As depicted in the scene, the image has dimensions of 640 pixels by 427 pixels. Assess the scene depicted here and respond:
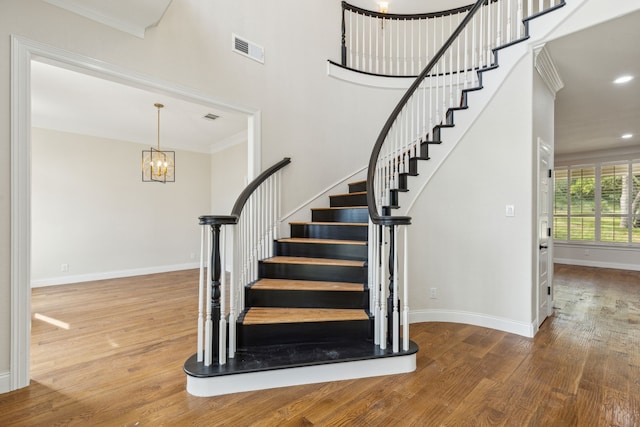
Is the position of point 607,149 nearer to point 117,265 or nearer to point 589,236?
point 589,236

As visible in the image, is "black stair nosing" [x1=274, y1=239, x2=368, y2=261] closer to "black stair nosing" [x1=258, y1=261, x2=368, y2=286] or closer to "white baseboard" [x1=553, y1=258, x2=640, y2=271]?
"black stair nosing" [x1=258, y1=261, x2=368, y2=286]

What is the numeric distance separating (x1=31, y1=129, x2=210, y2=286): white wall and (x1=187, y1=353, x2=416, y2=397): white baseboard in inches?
188

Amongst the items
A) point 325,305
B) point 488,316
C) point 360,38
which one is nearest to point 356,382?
point 325,305

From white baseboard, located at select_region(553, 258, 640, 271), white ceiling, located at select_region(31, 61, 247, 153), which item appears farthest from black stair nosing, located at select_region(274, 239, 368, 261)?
white baseboard, located at select_region(553, 258, 640, 271)

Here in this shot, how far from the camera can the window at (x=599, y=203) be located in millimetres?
6539

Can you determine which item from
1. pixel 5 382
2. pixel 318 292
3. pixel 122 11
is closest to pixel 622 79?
pixel 318 292

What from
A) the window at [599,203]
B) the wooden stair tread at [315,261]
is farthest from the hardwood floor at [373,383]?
A: the window at [599,203]

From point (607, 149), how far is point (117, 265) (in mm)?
10602

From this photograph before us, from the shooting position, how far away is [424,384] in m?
2.09

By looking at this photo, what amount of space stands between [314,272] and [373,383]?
43.2 inches

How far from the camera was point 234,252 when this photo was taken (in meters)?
2.23

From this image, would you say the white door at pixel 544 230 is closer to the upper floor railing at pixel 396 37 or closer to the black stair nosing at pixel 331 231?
the black stair nosing at pixel 331 231

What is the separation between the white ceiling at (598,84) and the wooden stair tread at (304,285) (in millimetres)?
2929

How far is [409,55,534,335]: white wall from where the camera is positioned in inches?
117
